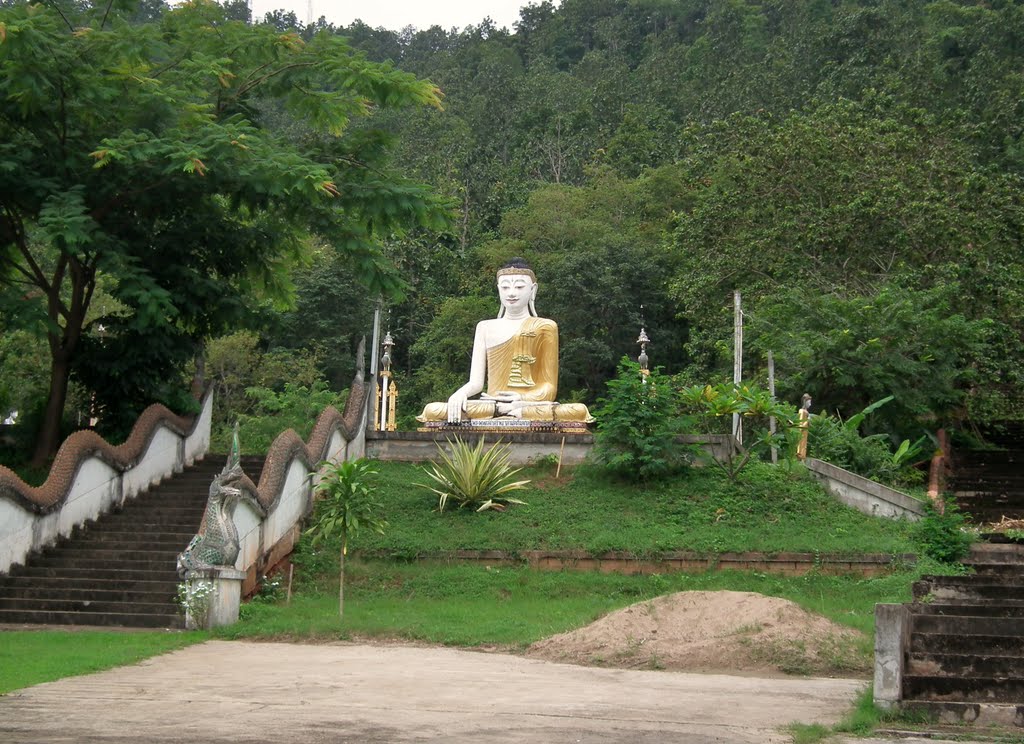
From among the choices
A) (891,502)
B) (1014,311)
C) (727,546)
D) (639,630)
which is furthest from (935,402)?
(639,630)

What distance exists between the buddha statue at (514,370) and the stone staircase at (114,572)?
5286 mm

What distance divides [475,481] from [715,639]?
726 centimetres

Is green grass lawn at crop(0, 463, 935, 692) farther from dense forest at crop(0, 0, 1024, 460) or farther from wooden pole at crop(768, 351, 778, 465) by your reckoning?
dense forest at crop(0, 0, 1024, 460)

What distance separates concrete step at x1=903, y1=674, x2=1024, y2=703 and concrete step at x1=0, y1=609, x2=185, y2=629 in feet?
27.5

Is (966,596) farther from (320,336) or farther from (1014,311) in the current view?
(320,336)

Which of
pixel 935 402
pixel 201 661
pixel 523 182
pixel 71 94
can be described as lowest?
pixel 201 661

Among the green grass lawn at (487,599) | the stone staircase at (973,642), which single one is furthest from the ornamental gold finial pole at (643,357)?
the stone staircase at (973,642)

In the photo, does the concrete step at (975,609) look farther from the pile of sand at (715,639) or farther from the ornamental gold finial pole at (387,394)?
the ornamental gold finial pole at (387,394)

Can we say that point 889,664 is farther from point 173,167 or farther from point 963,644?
point 173,167

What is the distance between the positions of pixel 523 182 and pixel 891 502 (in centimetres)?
3270

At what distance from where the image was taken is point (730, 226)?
32.8 metres

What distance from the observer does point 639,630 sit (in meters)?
13.1

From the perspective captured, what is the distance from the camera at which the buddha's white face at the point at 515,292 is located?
23984 mm

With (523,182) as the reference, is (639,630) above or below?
below
